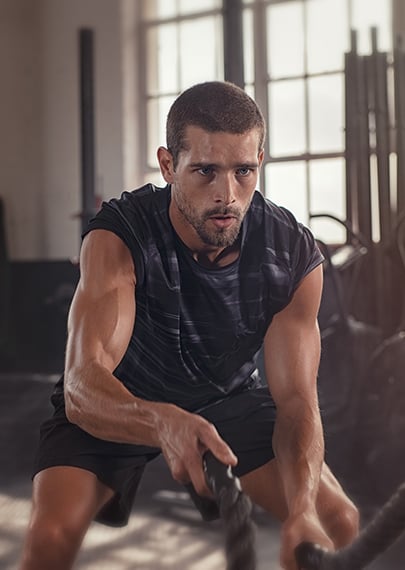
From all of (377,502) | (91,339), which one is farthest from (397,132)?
(91,339)

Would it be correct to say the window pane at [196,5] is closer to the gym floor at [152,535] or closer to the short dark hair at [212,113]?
the gym floor at [152,535]

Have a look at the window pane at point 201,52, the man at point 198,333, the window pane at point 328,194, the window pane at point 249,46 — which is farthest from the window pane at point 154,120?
the man at point 198,333

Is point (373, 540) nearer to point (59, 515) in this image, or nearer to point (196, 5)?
point (59, 515)

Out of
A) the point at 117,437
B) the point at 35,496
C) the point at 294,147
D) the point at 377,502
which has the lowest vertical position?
the point at 377,502

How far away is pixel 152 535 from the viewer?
1931mm

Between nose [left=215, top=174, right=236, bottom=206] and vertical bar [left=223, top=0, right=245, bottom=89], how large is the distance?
1434 mm

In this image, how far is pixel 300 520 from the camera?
93 cm

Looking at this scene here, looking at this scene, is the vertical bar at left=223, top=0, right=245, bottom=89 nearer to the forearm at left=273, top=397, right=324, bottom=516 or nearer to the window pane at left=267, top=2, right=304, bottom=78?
the window pane at left=267, top=2, right=304, bottom=78

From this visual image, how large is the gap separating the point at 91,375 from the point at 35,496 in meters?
0.28

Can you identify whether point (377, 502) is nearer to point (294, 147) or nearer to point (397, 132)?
point (397, 132)

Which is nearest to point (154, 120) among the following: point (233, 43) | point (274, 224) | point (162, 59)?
point (162, 59)

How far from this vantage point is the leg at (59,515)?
115 centimetres

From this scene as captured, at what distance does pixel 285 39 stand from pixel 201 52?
0.44 m

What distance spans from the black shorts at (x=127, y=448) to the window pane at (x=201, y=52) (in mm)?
2708
